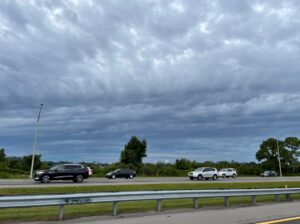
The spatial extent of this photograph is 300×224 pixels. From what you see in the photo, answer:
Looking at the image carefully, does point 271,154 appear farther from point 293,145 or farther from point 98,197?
point 98,197

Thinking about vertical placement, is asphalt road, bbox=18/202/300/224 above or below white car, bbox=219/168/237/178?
below

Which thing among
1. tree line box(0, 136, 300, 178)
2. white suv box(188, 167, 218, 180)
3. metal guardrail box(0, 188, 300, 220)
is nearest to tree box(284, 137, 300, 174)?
tree line box(0, 136, 300, 178)

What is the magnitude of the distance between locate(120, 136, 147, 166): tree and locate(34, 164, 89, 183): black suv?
48.5m

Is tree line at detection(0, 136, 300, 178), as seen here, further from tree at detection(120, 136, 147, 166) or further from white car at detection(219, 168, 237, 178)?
white car at detection(219, 168, 237, 178)

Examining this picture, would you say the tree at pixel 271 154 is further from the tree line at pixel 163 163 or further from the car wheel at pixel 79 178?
the car wheel at pixel 79 178

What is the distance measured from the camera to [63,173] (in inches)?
1432

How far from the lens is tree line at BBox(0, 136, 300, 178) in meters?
73.2

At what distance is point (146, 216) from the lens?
41.9 ft

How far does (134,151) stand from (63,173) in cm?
5210

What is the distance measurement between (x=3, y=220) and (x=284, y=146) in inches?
4861

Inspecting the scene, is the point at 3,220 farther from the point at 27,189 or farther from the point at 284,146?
the point at 284,146

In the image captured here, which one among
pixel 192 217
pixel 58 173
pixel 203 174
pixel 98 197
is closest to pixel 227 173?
pixel 203 174

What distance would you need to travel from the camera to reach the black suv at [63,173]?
35.4 meters

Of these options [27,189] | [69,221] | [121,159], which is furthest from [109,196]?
[121,159]
